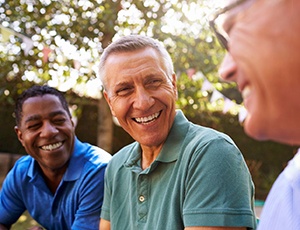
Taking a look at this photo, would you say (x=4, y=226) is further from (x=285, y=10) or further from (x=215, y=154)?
(x=285, y=10)

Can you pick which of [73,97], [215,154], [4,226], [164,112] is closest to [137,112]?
[164,112]

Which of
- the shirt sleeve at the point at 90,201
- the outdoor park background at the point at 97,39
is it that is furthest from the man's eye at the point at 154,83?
the outdoor park background at the point at 97,39

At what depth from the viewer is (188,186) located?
6.29 ft

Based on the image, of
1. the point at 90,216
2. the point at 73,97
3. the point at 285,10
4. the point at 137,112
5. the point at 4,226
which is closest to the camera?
the point at 285,10

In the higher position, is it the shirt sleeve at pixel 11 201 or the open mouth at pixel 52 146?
the open mouth at pixel 52 146

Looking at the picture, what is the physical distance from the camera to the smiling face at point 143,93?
2.14 m

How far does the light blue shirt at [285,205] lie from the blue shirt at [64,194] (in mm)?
1725

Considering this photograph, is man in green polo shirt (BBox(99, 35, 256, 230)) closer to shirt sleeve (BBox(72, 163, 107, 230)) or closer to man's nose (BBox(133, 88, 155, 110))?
man's nose (BBox(133, 88, 155, 110))

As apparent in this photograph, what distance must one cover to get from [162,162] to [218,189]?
12.9 inches

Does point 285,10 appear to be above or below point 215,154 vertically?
above

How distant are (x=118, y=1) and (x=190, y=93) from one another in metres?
1.49

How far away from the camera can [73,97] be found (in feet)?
24.7

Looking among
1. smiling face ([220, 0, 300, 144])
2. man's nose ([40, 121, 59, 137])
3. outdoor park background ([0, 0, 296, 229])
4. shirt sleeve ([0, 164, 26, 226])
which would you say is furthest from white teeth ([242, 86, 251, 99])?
outdoor park background ([0, 0, 296, 229])

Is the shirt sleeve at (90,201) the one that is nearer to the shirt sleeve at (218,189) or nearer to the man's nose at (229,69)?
the shirt sleeve at (218,189)
